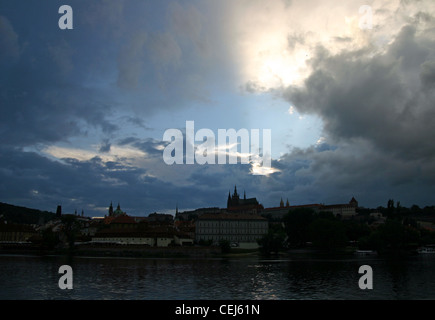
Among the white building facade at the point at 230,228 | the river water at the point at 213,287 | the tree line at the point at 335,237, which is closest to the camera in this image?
the river water at the point at 213,287

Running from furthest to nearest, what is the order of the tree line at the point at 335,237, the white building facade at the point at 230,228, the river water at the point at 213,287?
the white building facade at the point at 230,228 → the tree line at the point at 335,237 → the river water at the point at 213,287

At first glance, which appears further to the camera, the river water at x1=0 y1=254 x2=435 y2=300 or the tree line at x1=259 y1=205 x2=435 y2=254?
the tree line at x1=259 y1=205 x2=435 y2=254

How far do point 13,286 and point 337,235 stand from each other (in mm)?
109098

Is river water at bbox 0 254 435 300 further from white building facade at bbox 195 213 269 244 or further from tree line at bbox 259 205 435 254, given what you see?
white building facade at bbox 195 213 269 244

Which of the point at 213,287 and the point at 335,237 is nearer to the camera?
the point at 213,287

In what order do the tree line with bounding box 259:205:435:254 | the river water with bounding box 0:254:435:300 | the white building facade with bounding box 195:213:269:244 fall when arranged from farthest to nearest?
the white building facade with bounding box 195:213:269:244
the tree line with bounding box 259:205:435:254
the river water with bounding box 0:254:435:300

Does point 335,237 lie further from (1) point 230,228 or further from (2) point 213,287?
(2) point 213,287

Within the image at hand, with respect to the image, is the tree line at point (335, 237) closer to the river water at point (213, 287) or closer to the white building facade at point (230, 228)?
the white building facade at point (230, 228)

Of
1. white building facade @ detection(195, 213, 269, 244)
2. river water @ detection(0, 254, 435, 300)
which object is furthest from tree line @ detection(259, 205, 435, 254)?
river water @ detection(0, 254, 435, 300)

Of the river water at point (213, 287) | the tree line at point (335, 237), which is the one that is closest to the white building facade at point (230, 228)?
the tree line at point (335, 237)

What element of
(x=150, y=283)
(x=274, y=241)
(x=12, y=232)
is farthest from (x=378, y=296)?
(x=12, y=232)

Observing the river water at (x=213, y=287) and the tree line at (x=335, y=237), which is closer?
the river water at (x=213, y=287)

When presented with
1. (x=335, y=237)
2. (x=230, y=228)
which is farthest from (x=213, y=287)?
(x=230, y=228)
